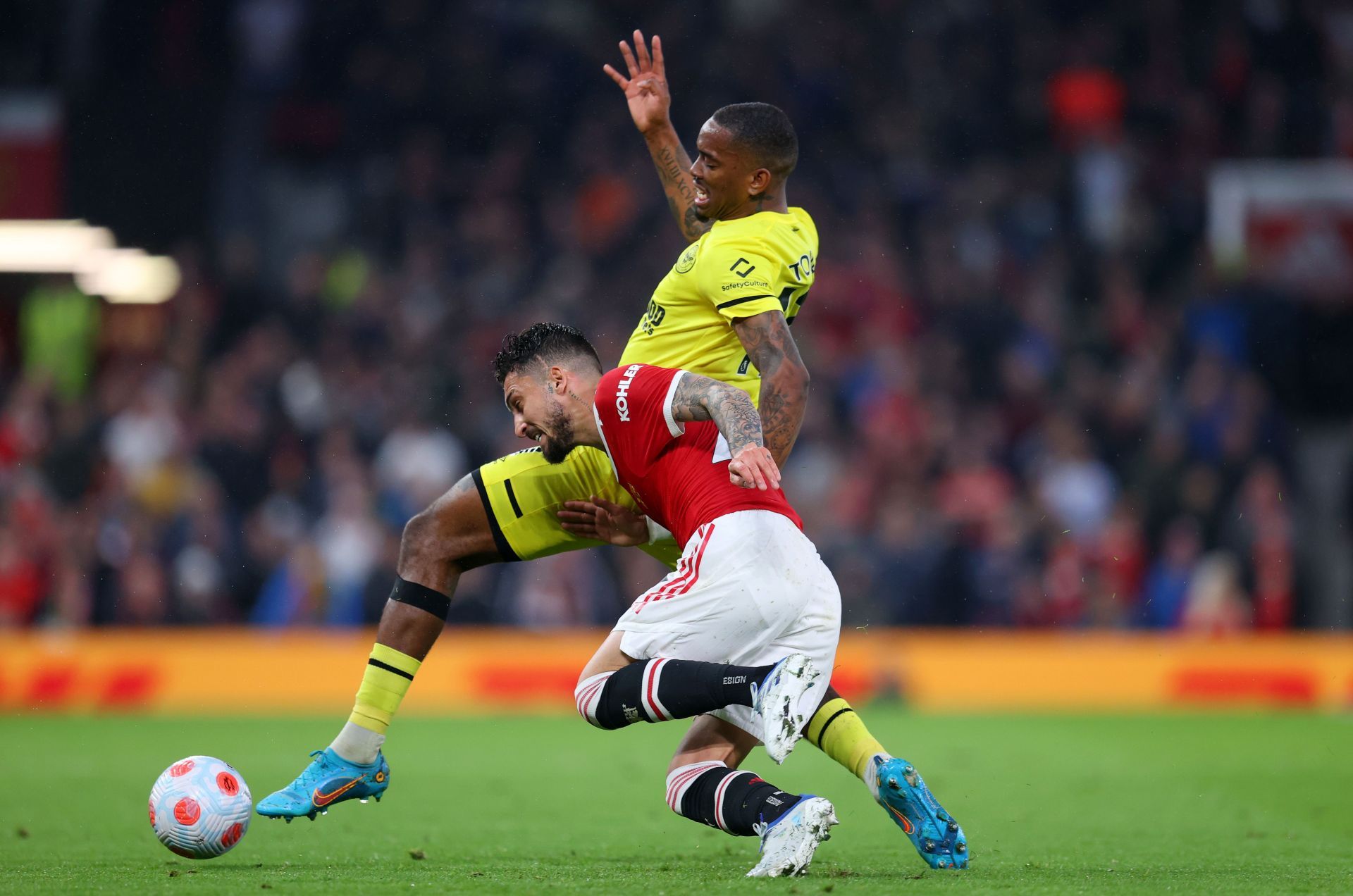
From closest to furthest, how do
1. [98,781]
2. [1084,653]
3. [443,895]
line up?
[443,895], [98,781], [1084,653]

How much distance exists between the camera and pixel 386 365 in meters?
14.9

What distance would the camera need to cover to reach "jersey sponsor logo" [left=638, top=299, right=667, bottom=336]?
5.84 metres

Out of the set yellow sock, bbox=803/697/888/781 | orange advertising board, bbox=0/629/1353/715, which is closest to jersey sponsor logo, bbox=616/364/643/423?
yellow sock, bbox=803/697/888/781

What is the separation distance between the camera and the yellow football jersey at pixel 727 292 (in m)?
5.43

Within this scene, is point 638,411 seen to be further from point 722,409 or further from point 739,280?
point 739,280

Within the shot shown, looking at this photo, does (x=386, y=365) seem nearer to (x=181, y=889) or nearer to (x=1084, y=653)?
(x=1084, y=653)

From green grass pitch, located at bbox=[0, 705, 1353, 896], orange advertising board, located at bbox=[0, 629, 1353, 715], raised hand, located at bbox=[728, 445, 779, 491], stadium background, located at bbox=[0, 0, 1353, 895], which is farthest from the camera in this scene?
orange advertising board, located at bbox=[0, 629, 1353, 715]

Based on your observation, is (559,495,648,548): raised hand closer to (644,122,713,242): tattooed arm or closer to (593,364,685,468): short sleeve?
(593,364,685,468): short sleeve

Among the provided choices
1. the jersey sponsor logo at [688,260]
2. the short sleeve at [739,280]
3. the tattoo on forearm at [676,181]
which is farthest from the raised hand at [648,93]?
the short sleeve at [739,280]

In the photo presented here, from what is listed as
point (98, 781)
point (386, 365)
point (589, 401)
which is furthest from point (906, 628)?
point (589, 401)

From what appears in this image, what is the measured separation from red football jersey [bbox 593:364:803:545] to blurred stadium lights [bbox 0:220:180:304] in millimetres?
12410

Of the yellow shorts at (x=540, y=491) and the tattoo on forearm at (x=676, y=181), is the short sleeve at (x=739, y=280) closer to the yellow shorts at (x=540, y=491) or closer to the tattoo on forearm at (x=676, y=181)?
the yellow shorts at (x=540, y=491)

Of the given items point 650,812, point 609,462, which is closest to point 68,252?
point 650,812

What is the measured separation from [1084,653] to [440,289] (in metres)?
6.95
